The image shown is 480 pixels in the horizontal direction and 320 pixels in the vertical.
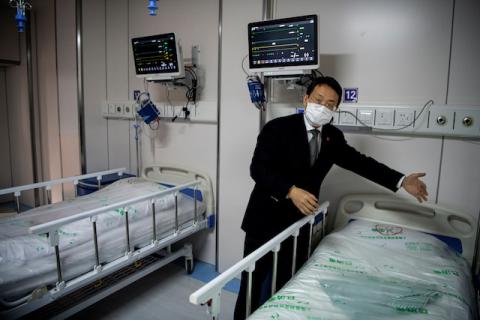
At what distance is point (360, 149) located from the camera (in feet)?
7.47

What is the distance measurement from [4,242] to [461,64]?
2884 mm

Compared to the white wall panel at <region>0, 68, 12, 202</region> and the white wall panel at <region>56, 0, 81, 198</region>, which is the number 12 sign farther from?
the white wall panel at <region>0, 68, 12, 202</region>

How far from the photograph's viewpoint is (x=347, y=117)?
2.25 metres

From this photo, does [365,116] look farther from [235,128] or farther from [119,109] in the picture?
[119,109]

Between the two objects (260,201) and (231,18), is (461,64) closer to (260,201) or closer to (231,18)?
(260,201)

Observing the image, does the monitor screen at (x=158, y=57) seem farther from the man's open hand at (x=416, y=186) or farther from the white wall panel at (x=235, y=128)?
the man's open hand at (x=416, y=186)

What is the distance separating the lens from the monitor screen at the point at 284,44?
206 centimetres

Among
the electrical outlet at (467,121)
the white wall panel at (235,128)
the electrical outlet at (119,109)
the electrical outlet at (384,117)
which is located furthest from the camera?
the electrical outlet at (119,109)

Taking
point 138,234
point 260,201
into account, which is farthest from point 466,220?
point 138,234

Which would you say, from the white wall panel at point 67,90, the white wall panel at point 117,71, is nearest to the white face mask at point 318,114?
the white wall panel at point 117,71

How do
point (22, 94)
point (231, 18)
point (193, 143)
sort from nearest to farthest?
point (231, 18) < point (193, 143) < point (22, 94)

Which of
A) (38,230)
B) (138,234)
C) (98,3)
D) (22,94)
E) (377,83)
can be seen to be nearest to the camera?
(38,230)

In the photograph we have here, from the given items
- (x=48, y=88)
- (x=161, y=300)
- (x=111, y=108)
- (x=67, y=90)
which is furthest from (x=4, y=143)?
(x=161, y=300)

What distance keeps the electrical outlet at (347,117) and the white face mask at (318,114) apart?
1.73 ft
